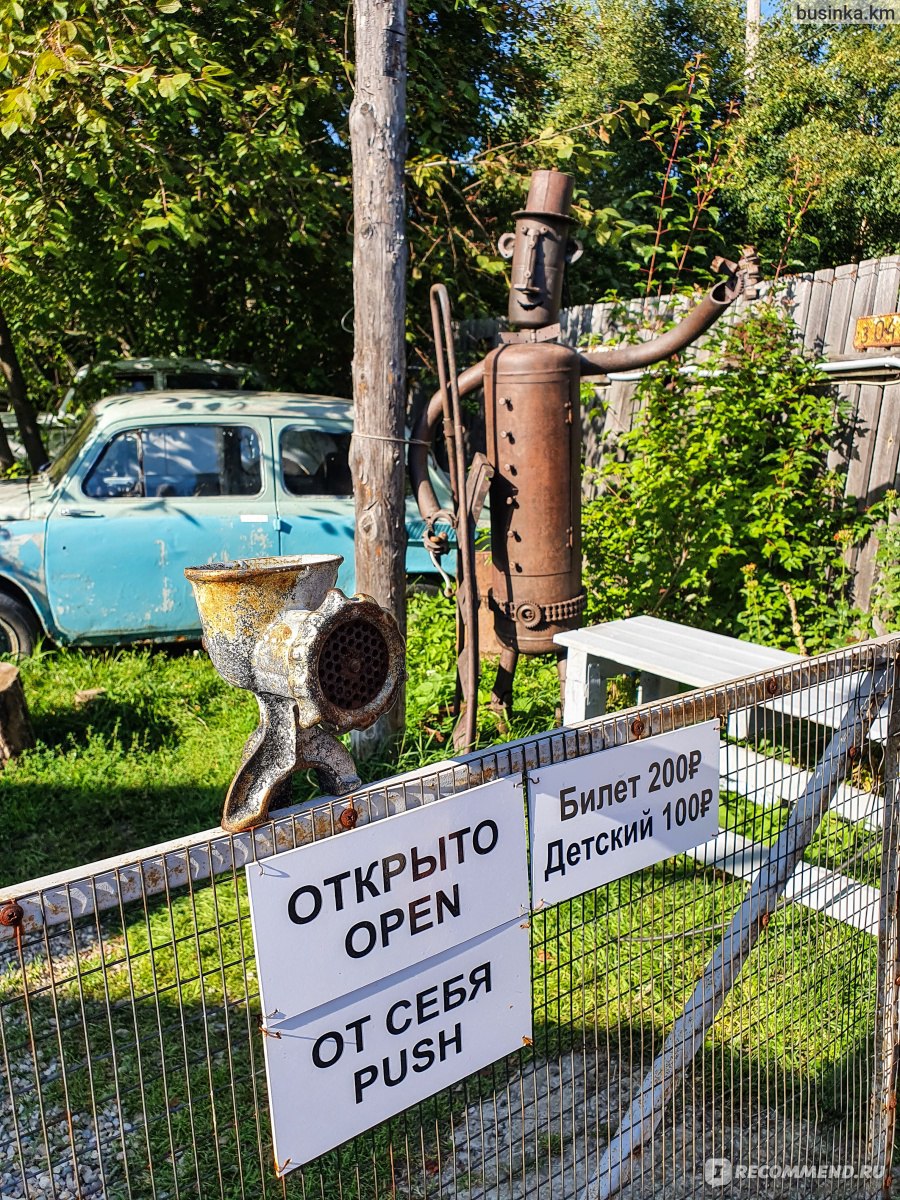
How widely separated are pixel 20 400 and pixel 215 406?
279cm

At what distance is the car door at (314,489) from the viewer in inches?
256

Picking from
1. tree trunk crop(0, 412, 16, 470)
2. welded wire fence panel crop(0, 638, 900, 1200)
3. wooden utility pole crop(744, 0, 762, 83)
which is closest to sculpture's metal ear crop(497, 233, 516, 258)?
welded wire fence panel crop(0, 638, 900, 1200)

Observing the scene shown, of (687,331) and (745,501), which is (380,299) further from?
(745,501)

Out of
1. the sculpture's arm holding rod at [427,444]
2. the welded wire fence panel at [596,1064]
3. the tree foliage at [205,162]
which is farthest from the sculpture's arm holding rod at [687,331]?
the tree foliage at [205,162]

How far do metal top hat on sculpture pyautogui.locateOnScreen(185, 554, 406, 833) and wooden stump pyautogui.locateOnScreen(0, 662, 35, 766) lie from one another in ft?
11.7

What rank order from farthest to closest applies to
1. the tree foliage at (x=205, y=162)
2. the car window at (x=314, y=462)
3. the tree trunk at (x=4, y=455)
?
the tree trunk at (x=4, y=455), the car window at (x=314, y=462), the tree foliage at (x=205, y=162)

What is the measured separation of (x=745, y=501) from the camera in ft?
17.3

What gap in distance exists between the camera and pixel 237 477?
660cm

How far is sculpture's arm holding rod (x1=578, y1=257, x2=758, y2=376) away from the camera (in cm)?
419

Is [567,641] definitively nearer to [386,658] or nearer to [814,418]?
[814,418]

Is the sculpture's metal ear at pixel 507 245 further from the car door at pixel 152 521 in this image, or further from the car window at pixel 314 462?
the car door at pixel 152 521

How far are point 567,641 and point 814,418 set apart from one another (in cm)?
199

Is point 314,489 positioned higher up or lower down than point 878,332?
lower down

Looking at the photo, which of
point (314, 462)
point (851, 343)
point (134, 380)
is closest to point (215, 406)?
point (314, 462)
